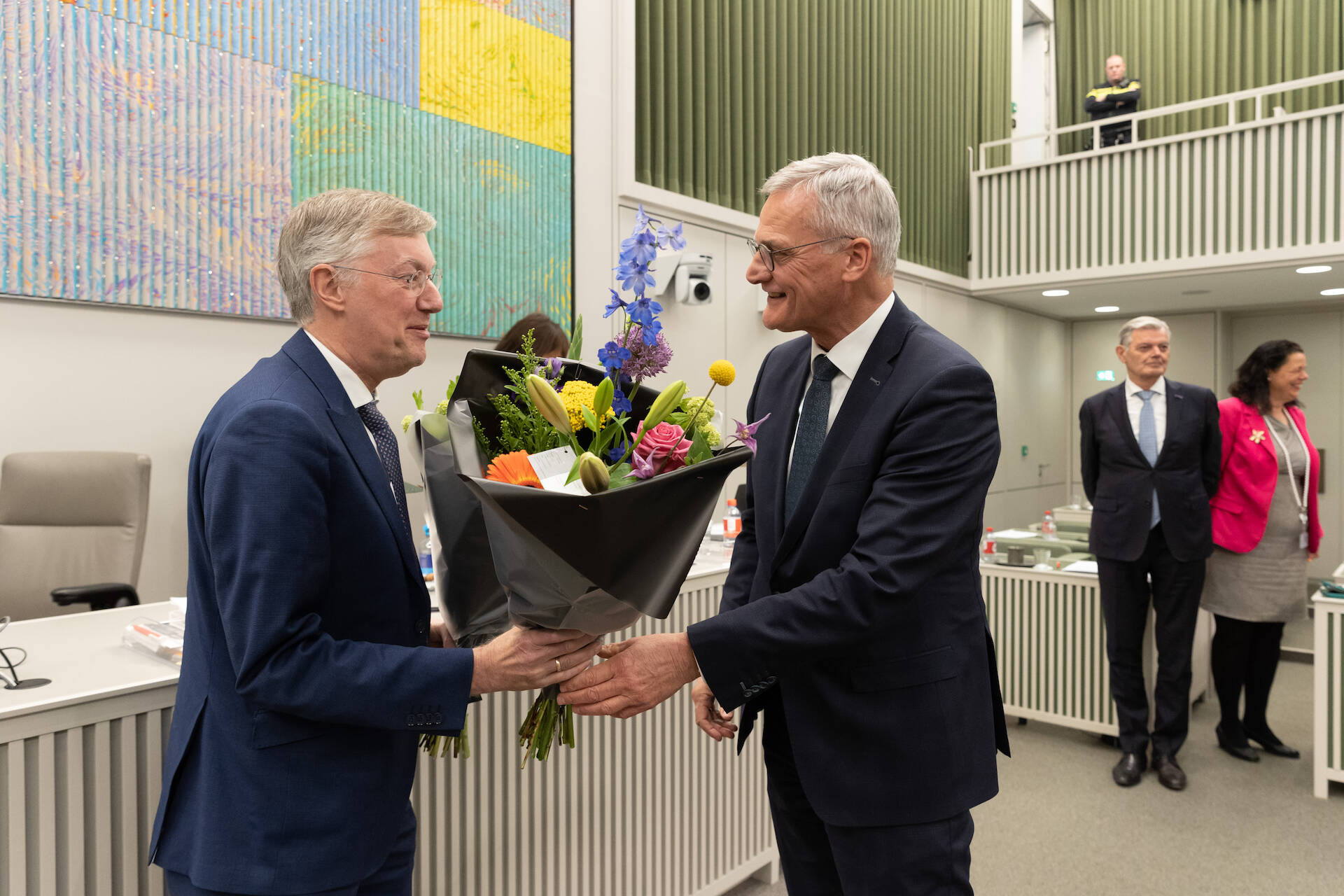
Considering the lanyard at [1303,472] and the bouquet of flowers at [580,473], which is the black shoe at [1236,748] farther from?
the bouquet of flowers at [580,473]

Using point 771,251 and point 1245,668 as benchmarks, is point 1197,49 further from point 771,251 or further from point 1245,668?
point 771,251

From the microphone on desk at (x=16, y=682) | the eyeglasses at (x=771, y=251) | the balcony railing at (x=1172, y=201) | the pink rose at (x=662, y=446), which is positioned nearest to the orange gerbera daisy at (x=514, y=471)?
the pink rose at (x=662, y=446)

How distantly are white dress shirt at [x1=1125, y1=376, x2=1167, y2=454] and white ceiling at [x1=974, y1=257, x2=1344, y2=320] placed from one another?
4.86 meters

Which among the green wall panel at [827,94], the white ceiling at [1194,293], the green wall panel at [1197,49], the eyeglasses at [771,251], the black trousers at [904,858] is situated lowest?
the black trousers at [904,858]

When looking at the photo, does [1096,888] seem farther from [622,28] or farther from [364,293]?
[622,28]

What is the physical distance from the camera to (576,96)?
17.1 ft

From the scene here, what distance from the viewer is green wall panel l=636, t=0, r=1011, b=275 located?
584 cm

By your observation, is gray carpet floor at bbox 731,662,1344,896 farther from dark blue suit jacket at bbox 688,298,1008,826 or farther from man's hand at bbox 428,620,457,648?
man's hand at bbox 428,620,457,648

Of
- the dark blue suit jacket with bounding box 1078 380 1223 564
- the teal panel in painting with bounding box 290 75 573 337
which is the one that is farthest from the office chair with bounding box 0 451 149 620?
the dark blue suit jacket with bounding box 1078 380 1223 564

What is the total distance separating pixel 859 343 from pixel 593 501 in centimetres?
70

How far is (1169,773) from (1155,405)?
5.10ft

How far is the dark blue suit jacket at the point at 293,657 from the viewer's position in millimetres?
1078

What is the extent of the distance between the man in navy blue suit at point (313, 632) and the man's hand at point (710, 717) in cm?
44

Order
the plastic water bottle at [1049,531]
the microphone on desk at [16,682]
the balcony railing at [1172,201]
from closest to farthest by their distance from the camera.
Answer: the microphone on desk at [16,682] → the plastic water bottle at [1049,531] → the balcony railing at [1172,201]
